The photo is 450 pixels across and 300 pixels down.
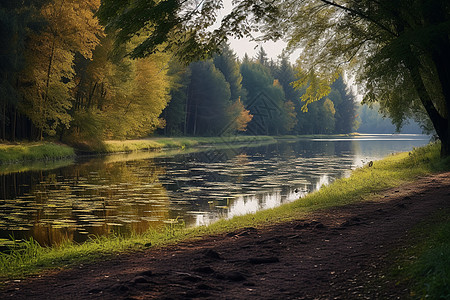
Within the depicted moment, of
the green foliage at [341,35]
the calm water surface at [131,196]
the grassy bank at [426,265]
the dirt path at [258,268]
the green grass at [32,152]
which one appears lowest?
the calm water surface at [131,196]

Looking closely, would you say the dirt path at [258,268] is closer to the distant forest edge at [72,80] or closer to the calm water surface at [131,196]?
the calm water surface at [131,196]

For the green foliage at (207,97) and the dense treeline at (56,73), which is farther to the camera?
the green foliage at (207,97)

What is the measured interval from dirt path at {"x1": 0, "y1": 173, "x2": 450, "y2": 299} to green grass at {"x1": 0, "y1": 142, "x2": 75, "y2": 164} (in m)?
24.3

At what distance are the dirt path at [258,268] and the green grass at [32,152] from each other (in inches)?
958

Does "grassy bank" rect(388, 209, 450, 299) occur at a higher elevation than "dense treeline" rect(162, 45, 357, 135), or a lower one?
lower

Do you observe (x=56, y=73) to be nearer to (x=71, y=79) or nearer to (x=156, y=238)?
(x=71, y=79)

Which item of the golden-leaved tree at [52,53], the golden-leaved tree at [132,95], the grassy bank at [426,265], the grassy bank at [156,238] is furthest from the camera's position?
the golden-leaved tree at [132,95]

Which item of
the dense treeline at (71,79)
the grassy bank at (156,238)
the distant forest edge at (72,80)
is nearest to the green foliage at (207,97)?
the distant forest edge at (72,80)

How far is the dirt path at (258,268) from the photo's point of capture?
5609 mm

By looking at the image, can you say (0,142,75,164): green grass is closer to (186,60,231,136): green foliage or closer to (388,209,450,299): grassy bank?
(388,209,450,299): grassy bank

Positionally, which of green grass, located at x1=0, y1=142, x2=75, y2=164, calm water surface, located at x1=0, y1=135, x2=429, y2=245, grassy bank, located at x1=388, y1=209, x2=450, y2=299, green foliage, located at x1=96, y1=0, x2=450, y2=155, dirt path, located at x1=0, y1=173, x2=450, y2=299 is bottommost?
calm water surface, located at x1=0, y1=135, x2=429, y2=245

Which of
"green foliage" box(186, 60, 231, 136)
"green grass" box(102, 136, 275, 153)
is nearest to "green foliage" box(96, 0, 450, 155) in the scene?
"green grass" box(102, 136, 275, 153)

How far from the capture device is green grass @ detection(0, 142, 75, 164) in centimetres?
2934

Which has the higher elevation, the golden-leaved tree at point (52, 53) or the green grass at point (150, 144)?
the golden-leaved tree at point (52, 53)
